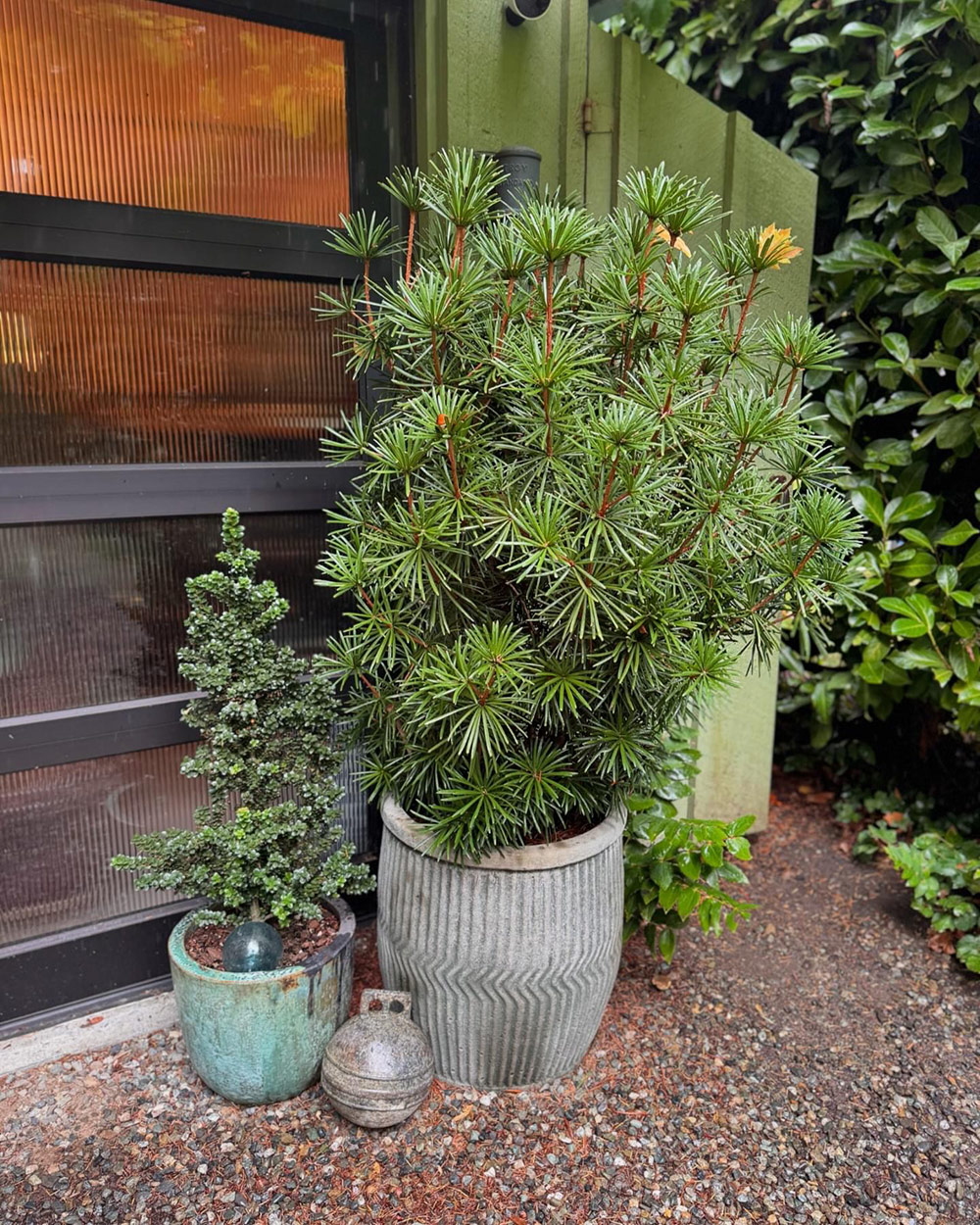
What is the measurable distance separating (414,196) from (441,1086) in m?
1.73

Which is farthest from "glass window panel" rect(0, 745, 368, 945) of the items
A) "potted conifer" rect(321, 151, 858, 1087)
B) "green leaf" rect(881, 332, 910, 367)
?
"green leaf" rect(881, 332, 910, 367)

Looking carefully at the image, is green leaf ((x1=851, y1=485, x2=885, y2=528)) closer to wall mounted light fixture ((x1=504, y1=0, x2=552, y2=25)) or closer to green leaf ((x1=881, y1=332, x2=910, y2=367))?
green leaf ((x1=881, y1=332, x2=910, y2=367))

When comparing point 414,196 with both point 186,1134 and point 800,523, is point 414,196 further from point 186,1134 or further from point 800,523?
point 186,1134

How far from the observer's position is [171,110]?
1.88 meters

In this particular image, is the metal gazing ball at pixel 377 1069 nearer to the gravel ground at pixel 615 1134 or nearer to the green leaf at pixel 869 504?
the gravel ground at pixel 615 1134

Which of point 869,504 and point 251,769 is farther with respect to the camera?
point 869,504

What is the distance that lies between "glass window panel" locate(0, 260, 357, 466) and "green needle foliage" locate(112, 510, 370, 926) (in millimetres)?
326

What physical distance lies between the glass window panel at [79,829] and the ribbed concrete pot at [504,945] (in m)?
0.59

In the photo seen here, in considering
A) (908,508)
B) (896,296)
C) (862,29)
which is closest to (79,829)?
(908,508)

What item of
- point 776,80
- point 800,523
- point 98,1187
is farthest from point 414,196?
point 776,80

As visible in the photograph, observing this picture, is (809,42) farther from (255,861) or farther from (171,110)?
(255,861)

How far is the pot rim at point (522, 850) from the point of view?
166 centimetres

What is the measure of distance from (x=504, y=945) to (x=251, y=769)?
62cm

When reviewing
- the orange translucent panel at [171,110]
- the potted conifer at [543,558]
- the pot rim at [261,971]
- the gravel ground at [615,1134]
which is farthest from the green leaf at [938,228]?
the pot rim at [261,971]
